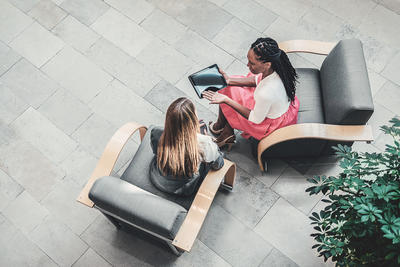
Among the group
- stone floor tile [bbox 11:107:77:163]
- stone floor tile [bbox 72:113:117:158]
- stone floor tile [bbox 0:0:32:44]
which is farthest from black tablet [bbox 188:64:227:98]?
stone floor tile [bbox 0:0:32:44]

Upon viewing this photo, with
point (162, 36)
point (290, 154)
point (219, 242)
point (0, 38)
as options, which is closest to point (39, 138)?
point (0, 38)

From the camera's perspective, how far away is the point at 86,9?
3.91 meters

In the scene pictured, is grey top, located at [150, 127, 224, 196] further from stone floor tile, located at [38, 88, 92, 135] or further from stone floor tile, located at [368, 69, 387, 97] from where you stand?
stone floor tile, located at [368, 69, 387, 97]

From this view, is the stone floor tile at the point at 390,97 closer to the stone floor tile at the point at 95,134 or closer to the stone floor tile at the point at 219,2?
the stone floor tile at the point at 219,2

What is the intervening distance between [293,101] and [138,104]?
150 centimetres

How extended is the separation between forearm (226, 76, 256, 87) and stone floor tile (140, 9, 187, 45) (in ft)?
3.47

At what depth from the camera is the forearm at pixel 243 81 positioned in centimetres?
288

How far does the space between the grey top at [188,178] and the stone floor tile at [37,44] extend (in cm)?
191

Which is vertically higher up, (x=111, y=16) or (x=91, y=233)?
(x=111, y=16)

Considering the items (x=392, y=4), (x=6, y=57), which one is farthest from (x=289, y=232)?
(x=6, y=57)

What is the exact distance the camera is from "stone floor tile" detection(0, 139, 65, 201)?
3.16m

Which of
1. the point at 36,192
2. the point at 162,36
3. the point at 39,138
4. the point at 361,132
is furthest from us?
the point at 162,36

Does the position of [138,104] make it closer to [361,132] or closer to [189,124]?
[189,124]

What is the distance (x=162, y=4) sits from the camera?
155 inches
